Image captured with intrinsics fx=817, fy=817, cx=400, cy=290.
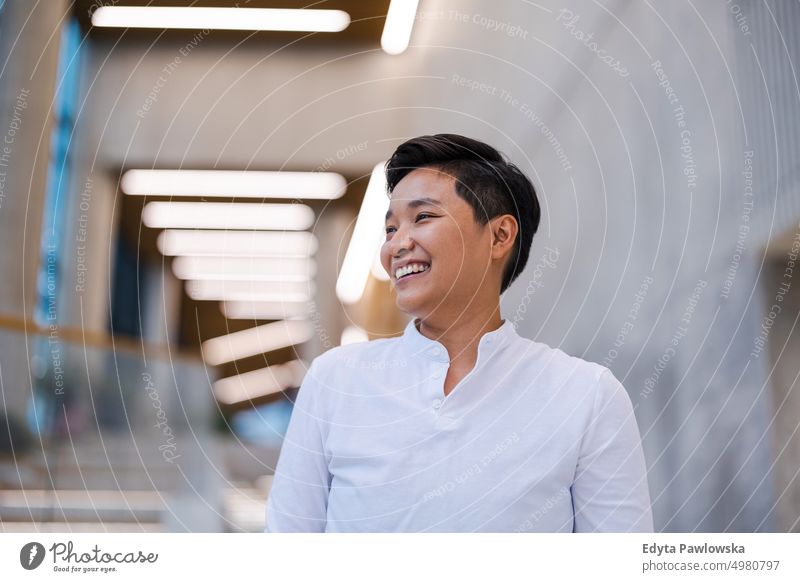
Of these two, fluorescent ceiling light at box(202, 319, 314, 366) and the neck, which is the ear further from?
fluorescent ceiling light at box(202, 319, 314, 366)

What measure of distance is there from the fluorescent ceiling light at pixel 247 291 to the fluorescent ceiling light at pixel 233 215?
0.06 meters

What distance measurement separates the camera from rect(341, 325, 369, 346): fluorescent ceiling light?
31.3 inches

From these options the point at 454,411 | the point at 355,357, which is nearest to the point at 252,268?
the point at 355,357

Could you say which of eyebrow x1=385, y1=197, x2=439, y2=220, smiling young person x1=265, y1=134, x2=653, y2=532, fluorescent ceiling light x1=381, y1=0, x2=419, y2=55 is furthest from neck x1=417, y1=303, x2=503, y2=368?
fluorescent ceiling light x1=381, y1=0, x2=419, y2=55

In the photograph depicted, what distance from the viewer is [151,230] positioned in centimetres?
79

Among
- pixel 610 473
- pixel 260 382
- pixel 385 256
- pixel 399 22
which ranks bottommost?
pixel 610 473

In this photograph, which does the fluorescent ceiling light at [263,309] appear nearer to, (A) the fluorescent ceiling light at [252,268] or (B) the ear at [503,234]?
(A) the fluorescent ceiling light at [252,268]

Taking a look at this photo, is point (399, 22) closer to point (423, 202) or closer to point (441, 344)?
point (423, 202)

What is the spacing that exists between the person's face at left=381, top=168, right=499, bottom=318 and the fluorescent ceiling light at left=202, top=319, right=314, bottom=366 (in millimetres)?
111

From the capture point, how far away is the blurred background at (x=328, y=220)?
0.78 m

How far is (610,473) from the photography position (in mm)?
696

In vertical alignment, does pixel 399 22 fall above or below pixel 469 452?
above

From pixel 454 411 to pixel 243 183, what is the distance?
315mm

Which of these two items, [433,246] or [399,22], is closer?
[433,246]
